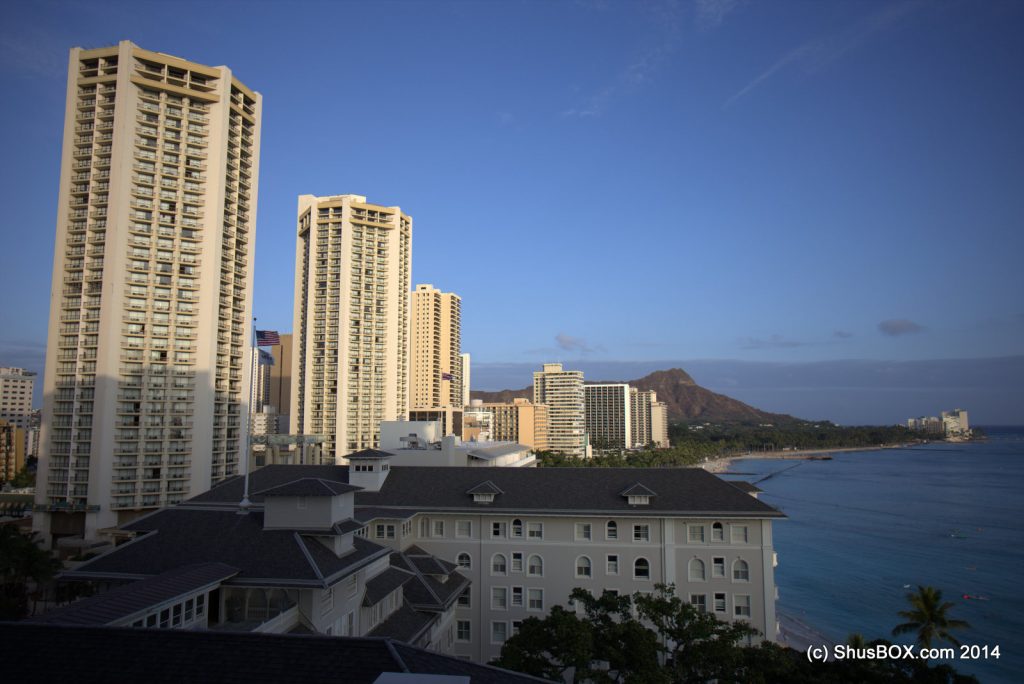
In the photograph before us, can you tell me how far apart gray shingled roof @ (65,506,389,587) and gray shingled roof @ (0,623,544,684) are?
28.4 ft

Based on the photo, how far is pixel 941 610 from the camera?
37.0 m

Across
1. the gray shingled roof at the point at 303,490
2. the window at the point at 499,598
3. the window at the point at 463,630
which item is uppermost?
the gray shingled roof at the point at 303,490

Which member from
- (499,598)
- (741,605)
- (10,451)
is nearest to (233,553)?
(499,598)

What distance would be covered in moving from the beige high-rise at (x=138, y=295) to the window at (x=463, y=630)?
4299 cm

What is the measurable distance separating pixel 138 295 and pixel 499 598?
52783mm

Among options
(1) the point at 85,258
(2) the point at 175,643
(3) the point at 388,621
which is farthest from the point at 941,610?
(1) the point at 85,258

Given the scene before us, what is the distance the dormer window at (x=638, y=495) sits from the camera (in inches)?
1446

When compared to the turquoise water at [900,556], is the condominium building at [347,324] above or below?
above

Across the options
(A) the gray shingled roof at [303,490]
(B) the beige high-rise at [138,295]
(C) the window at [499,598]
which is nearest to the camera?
(A) the gray shingled roof at [303,490]

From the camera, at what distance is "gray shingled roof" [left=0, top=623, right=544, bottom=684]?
1134 cm

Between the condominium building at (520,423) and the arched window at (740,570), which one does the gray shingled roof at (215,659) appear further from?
the condominium building at (520,423)

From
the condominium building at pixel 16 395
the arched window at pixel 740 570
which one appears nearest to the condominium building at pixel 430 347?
the condominium building at pixel 16 395

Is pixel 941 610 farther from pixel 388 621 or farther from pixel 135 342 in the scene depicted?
pixel 135 342

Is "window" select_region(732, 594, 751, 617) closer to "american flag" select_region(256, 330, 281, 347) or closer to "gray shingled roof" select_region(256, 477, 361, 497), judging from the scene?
"gray shingled roof" select_region(256, 477, 361, 497)
